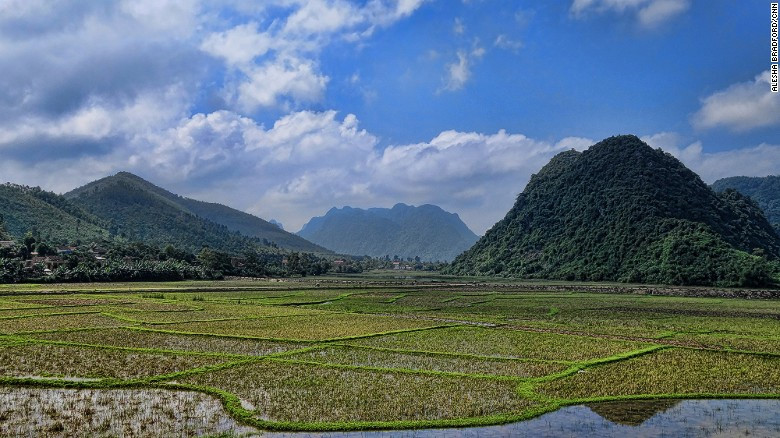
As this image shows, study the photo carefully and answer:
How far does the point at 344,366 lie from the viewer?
20203 millimetres

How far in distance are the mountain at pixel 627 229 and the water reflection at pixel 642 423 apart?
6323 cm

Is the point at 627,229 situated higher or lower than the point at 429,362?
higher

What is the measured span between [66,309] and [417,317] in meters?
23.7

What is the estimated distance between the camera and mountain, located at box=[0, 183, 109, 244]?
137 m

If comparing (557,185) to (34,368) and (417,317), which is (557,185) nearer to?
(417,317)

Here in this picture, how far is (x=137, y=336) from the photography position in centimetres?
2733

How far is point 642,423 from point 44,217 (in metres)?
165

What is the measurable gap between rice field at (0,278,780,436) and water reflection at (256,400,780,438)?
0.41m

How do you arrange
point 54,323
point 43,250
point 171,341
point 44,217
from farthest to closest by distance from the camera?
1. point 44,217
2. point 43,250
3. point 54,323
4. point 171,341

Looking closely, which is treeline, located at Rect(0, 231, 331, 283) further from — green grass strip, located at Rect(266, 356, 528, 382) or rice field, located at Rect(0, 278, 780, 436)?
green grass strip, located at Rect(266, 356, 528, 382)

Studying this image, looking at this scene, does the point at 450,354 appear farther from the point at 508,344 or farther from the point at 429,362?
the point at 508,344

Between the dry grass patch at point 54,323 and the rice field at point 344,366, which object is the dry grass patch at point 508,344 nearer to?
the rice field at point 344,366

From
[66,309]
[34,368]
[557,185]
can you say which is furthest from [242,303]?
[557,185]

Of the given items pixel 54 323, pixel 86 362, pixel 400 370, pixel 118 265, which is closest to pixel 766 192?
pixel 118 265
